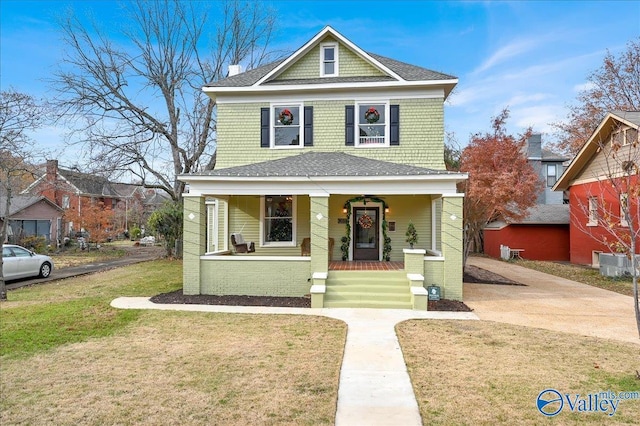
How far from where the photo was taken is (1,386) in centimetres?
485

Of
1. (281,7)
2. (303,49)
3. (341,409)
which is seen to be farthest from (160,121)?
(341,409)

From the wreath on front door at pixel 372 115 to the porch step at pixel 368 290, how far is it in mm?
5697

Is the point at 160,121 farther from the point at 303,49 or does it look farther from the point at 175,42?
the point at 303,49

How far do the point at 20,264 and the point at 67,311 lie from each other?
7.11 m

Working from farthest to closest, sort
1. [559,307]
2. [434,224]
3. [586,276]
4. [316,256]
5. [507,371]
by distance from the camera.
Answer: [586,276] < [434,224] < [316,256] < [559,307] < [507,371]

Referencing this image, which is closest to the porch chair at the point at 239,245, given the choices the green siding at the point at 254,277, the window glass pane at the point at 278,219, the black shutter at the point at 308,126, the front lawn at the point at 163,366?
the window glass pane at the point at 278,219

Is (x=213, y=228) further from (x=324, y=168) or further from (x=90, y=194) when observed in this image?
(x=90, y=194)

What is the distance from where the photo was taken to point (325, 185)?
35.8 ft

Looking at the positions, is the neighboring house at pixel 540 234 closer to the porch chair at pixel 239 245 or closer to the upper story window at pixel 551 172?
the upper story window at pixel 551 172

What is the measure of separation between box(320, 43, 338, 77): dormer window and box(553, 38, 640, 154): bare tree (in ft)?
64.7

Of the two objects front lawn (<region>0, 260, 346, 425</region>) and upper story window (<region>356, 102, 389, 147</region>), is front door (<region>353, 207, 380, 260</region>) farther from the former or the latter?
front lawn (<region>0, 260, 346, 425</region>)

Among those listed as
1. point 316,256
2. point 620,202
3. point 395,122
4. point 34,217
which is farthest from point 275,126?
point 34,217

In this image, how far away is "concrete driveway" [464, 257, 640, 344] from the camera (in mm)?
8078

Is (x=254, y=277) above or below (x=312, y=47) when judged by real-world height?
below
